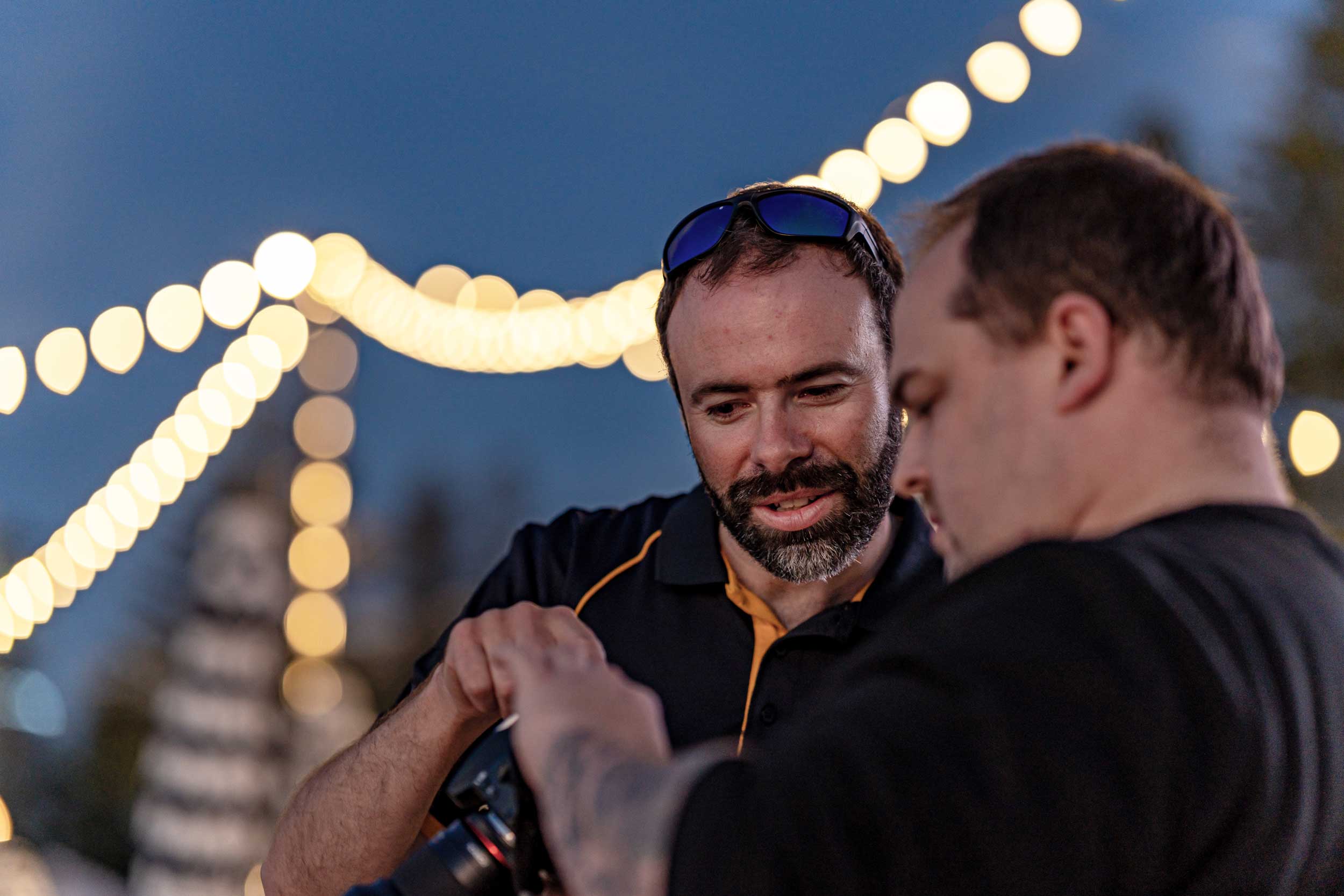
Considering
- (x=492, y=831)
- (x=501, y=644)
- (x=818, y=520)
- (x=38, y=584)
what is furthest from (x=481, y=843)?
(x=38, y=584)

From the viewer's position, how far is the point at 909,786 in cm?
78

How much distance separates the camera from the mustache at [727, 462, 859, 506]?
197cm

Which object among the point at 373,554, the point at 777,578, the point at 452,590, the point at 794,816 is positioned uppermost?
the point at 794,816

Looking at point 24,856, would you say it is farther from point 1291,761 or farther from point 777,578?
point 1291,761

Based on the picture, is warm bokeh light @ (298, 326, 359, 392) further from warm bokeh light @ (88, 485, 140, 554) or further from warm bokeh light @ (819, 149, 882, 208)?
warm bokeh light @ (819, 149, 882, 208)

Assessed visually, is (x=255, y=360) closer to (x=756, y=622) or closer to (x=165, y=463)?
(x=165, y=463)

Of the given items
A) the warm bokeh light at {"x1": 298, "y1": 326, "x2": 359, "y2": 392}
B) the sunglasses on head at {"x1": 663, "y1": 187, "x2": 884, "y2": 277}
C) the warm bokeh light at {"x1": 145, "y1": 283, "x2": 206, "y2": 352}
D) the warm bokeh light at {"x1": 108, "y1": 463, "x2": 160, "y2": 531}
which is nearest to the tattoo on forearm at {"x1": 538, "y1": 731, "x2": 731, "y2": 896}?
the sunglasses on head at {"x1": 663, "y1": 187, "x2": 884, "y2": 277}

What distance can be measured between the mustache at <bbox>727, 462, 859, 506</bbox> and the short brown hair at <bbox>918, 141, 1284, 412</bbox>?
920 millimetres

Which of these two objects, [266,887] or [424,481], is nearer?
[266,887]

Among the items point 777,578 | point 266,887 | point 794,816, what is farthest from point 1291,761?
point 266,887

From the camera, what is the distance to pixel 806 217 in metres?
2.01

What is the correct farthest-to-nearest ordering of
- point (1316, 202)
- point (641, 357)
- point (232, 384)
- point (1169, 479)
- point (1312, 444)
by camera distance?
point (1316, 202)
point (1312, 444)
point (232, 384)
point (641, 357)
point (1169, 479)

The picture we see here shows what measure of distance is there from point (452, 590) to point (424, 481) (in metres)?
1.57

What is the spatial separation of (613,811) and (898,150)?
3.77m
